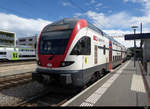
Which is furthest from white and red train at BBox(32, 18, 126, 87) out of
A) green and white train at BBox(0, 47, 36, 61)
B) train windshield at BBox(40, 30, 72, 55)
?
green and white train at BBox(0, 47, 36, 61)

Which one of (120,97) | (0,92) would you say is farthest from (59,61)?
(0,92)

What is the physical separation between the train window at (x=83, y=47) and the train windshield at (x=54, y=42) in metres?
0.49

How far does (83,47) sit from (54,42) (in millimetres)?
1342

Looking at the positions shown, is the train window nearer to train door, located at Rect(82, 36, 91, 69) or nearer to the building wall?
train door, located at Rect(82, 36, 91, 69)

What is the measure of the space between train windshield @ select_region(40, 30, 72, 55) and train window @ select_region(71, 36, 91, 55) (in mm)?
488

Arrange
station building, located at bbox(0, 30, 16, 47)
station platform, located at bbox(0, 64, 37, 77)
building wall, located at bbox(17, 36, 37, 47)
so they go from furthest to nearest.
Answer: building wall, located at bbox(17, 36, 37, 47) < station building, located at bbox(0, 30, 16, 47) < station platform, located at bbox(0, 64, 37, 77)

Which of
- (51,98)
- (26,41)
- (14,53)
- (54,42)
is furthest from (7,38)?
(51,98)

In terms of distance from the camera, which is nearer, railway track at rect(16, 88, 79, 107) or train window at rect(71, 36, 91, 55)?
railway track at rect(16, 88, 79, 107)

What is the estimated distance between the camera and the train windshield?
4984mm

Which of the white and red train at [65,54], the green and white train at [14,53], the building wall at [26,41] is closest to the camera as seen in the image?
the white and red train at [65,54]

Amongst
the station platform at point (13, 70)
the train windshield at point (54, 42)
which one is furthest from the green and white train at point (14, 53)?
the train windshield at point (54, 42)

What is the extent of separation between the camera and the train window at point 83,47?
4.90 m

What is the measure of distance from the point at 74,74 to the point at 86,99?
3.71 feet

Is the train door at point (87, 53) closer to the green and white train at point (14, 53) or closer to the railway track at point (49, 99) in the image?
the railway track at point (49, 99)
